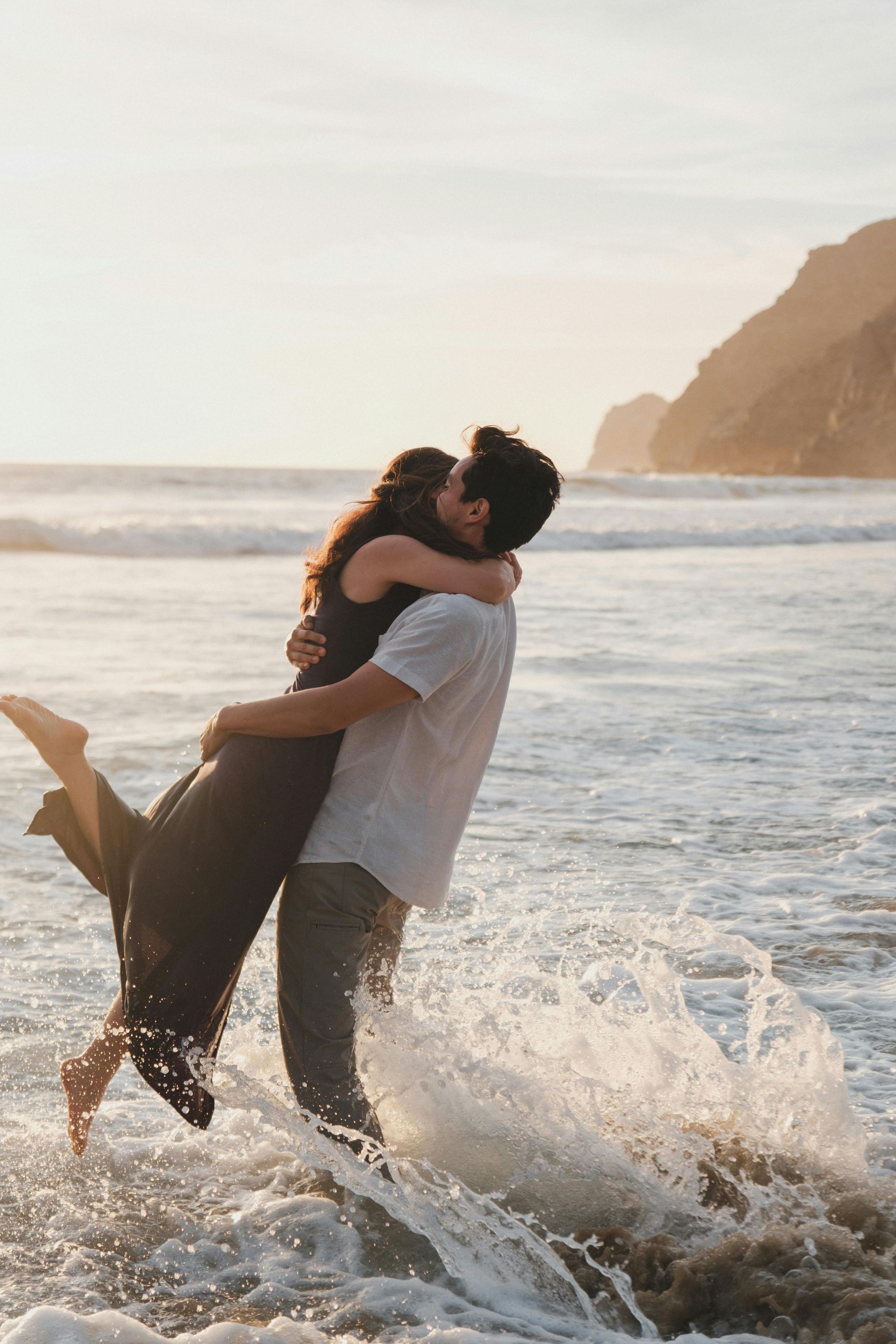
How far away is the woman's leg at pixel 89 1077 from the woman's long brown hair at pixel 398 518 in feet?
4.02

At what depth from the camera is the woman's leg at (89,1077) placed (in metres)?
3.08

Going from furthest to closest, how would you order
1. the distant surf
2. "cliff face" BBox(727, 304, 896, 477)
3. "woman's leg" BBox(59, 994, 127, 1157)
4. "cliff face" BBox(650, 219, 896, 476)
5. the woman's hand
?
"cliff face" BBox(650, 219, 896, 476) → "cliff face" BBox(727, 304, 896, 477) → the distant surf → "woman's leg" BBox(59, 994, 127, 1157) → the woman's hand

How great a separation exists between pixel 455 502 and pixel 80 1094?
5.85 ft

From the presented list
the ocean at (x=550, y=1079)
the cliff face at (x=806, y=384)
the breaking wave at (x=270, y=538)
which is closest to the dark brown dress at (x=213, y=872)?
the ocean at (x=550, y=1079)

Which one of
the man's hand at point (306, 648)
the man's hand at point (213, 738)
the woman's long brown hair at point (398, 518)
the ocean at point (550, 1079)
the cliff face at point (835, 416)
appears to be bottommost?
the ocean at point (550, 1079)

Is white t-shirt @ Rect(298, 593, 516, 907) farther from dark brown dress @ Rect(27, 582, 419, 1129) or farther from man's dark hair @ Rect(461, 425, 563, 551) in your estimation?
man's dark hair @ Rect(461, 425, 563, 551)

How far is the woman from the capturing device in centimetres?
276

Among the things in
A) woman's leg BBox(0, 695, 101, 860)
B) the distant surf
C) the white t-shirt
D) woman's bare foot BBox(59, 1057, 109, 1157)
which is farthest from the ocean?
the distant surf

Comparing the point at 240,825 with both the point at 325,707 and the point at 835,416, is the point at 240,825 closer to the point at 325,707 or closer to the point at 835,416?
the point at 325,707

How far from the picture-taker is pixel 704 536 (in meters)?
26.9

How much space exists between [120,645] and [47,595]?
4.60 metres

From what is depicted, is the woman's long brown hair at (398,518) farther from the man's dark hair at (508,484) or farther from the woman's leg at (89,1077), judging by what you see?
the woman's leg at (89,1077)

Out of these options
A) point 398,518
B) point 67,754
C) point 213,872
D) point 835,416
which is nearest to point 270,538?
point 67,754

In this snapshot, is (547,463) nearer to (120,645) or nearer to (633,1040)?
(633,1040)
